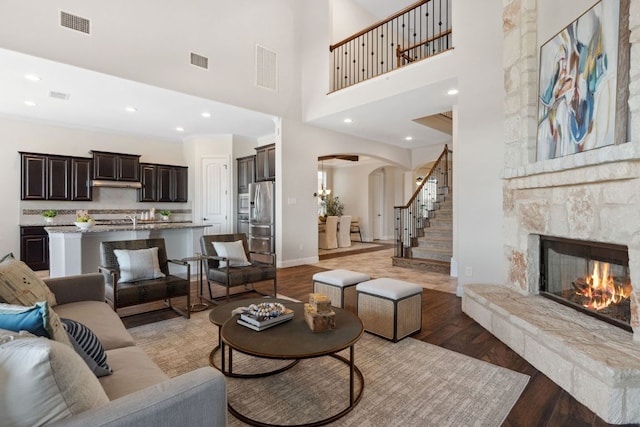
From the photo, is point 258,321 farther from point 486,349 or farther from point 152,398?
point 486,349

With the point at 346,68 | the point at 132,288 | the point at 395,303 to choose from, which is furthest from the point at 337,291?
the point at 346,68

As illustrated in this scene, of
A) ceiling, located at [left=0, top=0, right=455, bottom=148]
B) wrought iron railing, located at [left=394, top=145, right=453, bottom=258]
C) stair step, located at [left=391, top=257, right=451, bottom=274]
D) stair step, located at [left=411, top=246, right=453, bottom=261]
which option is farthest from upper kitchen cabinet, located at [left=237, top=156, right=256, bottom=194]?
stair step, located at [left=411, top=246, right=453, bottom=261]

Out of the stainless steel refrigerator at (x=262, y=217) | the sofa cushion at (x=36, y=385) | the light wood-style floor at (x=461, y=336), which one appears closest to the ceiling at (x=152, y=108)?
the stainless steel refrigerator at (x=262, y=217)

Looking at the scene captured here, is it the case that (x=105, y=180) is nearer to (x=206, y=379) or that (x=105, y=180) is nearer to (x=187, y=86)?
(x=187, y=86)

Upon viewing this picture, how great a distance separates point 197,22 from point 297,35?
220 centimetres

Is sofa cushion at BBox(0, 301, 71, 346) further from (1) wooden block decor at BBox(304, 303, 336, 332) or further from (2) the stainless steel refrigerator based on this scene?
(2) the stainless steel refrigerator

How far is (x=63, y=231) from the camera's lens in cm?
414

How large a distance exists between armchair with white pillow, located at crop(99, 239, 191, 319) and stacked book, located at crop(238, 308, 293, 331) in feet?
4.85

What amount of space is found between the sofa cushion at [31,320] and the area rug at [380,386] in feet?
3.52

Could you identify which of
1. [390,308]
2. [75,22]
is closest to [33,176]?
[75,22]

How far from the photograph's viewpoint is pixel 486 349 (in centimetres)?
270

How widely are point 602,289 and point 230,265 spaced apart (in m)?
3.68

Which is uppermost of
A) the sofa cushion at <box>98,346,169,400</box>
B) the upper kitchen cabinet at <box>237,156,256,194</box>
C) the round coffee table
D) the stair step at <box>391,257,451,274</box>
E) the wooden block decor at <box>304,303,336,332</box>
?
the upper kitchen cabinet at <box>237,156,256,194</box>

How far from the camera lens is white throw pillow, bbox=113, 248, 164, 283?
129 inches
